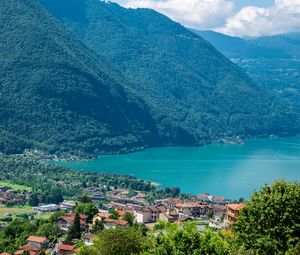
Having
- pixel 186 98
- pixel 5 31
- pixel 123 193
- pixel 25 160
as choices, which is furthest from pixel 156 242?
pixel 186 98

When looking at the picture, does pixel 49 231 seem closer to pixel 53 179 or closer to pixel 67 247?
pixel 67 247

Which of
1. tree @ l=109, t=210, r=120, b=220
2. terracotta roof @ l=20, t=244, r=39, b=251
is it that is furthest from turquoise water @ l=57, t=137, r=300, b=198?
terracotta roof @ l=20, t=244, r=39, b=251

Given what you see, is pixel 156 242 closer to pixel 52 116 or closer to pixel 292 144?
pixel 52 116

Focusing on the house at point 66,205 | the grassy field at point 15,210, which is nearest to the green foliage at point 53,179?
the grassy field at point 15,210

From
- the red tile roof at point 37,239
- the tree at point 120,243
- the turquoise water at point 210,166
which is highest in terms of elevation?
the tree at point 120,243

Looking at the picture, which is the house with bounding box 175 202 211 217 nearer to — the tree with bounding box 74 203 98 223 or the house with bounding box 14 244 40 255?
the tree with bounding box 74 203 98 223

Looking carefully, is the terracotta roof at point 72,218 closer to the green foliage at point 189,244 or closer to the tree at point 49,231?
the tree at point 49,231
